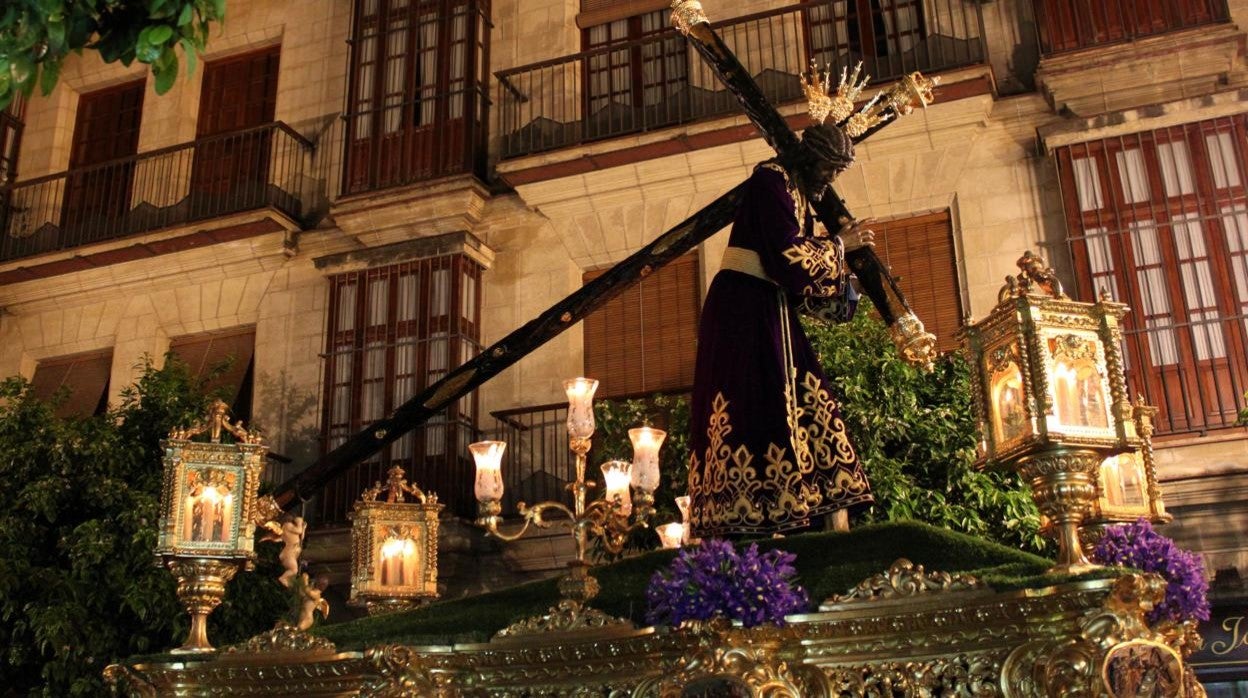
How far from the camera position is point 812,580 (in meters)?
4.08

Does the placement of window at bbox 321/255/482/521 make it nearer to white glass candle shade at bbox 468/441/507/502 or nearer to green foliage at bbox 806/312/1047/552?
green foliage at bbox 806/312/1047/552

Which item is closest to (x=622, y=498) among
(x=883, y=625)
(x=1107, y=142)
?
(x=883, y=625)

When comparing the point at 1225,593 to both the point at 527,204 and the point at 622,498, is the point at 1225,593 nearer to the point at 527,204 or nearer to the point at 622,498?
the point at 622,498

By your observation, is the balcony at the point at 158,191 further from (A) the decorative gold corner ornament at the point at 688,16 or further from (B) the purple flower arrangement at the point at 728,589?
(B) the purple flower arrangement at the point at 728,589

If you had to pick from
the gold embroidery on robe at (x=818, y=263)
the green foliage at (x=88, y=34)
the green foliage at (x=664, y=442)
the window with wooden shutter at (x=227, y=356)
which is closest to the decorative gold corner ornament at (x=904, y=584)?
the gold embroidery on robe at (x=818, y=263)

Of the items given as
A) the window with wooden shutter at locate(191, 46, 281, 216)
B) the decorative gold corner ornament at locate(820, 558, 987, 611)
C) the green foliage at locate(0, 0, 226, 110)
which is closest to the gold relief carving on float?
the decorative gold corner ornament at locate(820, 558, 987, 611)

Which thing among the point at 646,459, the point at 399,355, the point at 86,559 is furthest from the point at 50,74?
the point at 399,355

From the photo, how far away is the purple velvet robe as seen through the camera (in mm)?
4523

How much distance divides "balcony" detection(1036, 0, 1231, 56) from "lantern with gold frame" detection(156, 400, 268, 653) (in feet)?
23.2

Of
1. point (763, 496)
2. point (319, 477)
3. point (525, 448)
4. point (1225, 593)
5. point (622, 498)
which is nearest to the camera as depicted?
point (763, 496)

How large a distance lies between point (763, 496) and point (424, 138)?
26.0 feet

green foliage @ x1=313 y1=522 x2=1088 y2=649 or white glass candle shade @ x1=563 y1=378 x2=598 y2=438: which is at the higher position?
white glass candle shade @ x1=563 y1=378 x2=598 y2=438

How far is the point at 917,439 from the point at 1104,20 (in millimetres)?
4160

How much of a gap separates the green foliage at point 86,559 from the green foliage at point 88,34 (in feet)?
19.9
